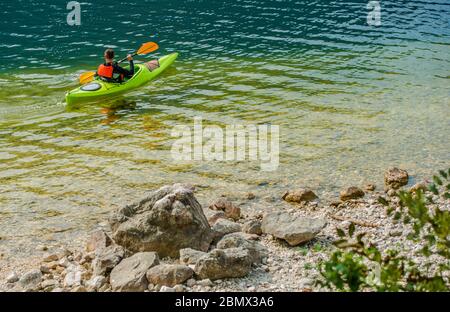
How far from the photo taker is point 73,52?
81.6ft

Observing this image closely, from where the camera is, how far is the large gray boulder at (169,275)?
6.62 m

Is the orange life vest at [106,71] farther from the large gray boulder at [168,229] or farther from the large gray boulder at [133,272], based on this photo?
the large gray boulder at [133,272]

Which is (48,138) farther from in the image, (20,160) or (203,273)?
(203,273)

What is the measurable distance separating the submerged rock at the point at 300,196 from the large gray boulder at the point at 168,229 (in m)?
2.80

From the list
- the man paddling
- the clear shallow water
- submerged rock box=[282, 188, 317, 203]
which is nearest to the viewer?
submerged rock box=[282, 188, 317, 203]

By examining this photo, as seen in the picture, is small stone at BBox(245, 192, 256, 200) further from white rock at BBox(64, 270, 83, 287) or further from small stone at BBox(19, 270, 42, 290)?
small stone at BBox(19, 270, 42, 290)

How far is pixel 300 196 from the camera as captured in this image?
10164 millimetres

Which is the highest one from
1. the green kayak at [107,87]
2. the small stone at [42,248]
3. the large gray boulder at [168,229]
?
the green kayak at [107,87]

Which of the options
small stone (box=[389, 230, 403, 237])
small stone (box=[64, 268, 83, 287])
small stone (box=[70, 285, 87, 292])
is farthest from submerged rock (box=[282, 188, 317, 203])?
small stone (box=[70, 285, 87, 292])

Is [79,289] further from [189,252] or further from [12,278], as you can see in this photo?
[189,252]

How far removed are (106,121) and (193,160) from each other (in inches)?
174

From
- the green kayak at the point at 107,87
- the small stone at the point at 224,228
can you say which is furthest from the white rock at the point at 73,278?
the green kayak at the point at 107,87

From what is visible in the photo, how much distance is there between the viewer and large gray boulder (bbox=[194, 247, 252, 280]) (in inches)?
267

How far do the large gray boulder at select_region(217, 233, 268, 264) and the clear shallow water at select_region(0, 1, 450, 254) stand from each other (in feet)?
8.52
